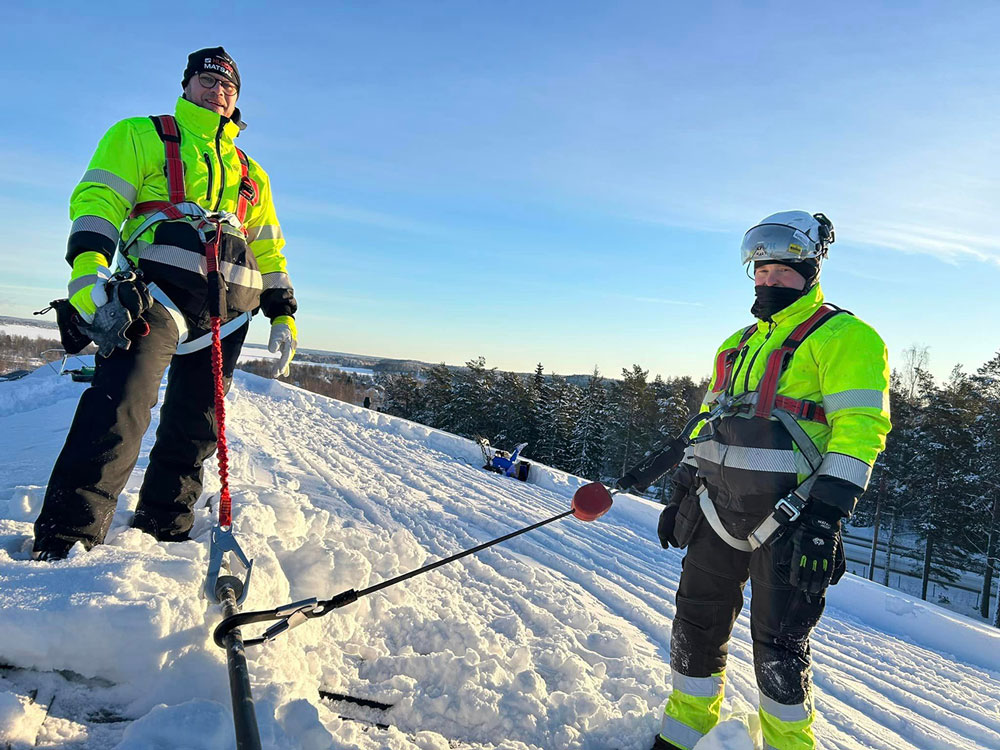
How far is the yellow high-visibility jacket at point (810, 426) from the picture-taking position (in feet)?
6.91

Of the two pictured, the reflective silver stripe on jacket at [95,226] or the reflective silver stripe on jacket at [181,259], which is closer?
the reflective silver stripe on jacket at [95,226]

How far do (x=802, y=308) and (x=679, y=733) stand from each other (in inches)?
75.9

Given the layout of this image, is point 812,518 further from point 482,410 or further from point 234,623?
point 482,410

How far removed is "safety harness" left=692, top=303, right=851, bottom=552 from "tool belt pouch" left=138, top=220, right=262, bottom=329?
238cm

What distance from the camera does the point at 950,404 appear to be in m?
23.0

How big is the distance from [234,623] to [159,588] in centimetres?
42

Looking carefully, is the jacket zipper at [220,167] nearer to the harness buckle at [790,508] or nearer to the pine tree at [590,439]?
the harness buckle at [790,508]

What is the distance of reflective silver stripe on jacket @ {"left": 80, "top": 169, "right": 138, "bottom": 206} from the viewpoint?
2332 millimetres

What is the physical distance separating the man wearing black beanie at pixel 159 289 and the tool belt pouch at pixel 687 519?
2.42 m

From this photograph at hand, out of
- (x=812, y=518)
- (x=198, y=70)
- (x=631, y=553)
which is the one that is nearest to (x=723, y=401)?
(x=812, y=518)

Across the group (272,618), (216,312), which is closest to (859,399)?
(272,618)

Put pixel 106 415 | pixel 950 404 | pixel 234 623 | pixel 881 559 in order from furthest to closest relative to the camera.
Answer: pixel 881 559 < pixel 950 404 < pixel 106 415 < pixel 234 623

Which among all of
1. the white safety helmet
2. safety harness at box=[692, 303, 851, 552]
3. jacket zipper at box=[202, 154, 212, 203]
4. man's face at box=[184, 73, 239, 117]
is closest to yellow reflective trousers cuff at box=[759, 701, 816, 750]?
safety harness at box=[692, 303, 851, 552]

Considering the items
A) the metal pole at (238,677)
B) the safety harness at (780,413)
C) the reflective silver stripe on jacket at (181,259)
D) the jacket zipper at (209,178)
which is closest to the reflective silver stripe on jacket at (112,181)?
the reflective silver stripe on jacket at (181,259)
